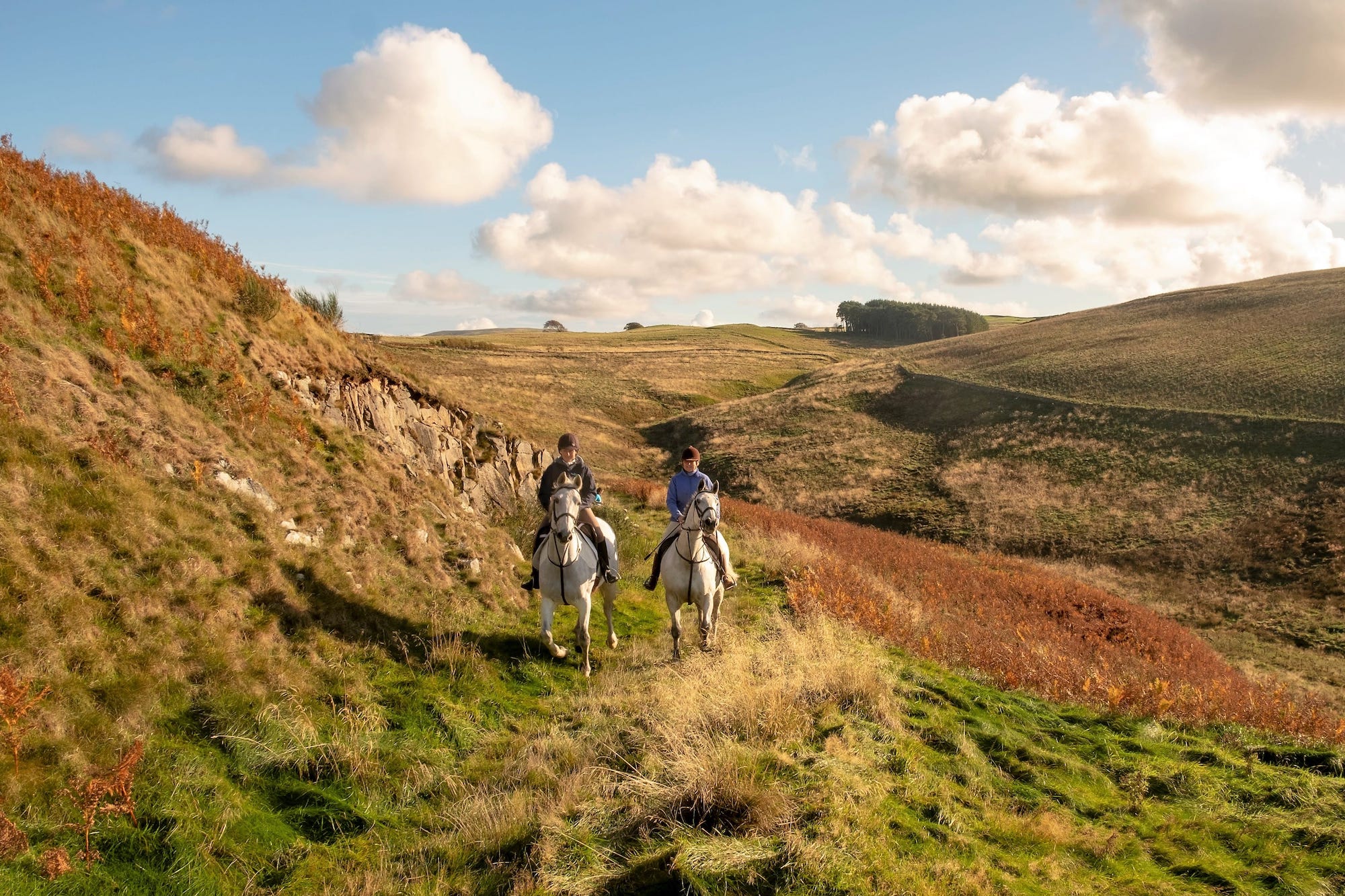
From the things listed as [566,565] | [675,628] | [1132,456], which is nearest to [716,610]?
[675,628]

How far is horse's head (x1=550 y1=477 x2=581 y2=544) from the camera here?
950 cm

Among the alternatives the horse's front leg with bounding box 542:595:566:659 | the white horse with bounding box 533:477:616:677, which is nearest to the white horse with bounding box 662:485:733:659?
the white horse with bounding box 533:477:616:677

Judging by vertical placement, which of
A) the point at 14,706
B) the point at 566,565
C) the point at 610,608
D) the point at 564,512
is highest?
the point at 564,512

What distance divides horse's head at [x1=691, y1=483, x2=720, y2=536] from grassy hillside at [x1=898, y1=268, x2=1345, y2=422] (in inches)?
1672

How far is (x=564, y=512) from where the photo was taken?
9.58 metres

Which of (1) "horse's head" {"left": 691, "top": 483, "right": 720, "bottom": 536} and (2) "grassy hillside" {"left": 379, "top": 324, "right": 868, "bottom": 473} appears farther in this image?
(2) "grassy hillside" {"left": 379, "top": 324, "right": 868, "bottom": 473}

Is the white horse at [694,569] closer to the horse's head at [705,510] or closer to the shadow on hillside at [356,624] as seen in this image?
the horse's head at [705,510]

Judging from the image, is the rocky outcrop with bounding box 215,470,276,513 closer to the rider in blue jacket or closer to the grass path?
the grass path

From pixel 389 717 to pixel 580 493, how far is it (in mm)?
4337

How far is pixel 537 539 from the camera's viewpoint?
11031 millimetres

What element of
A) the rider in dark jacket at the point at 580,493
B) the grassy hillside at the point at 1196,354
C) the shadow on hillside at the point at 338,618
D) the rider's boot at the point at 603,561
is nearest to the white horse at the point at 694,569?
the rider's boot at the point at 603,561

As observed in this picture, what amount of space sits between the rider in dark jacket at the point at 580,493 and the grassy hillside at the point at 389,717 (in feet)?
5.18

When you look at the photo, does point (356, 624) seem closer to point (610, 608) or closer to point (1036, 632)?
point (610, 608)

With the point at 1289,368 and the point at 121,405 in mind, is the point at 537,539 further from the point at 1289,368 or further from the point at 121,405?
the point at 1289,368
